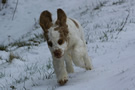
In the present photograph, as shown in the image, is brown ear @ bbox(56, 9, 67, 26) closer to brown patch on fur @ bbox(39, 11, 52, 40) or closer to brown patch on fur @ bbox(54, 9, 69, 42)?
brown patch on fur @ bbox(54, 9, 69, 42)

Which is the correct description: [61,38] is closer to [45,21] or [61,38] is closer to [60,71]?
[45,21]

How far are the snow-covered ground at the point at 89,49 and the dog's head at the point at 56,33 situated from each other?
547 mm

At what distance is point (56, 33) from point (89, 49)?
291 centimetres

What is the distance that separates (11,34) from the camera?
36.3 feet

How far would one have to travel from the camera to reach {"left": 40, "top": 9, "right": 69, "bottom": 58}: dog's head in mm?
3148

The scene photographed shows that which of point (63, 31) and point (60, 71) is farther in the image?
point (60, 71)

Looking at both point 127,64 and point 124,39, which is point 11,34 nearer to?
point 124,39

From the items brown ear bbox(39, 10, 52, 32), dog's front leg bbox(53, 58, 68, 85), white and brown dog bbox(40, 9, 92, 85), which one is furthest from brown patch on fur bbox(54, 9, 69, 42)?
dog's front leg bbox(53, 58, 68, 85)

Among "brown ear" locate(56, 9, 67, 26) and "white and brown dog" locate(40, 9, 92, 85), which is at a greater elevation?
"brown ear" locate(56, 9, 67, 26)

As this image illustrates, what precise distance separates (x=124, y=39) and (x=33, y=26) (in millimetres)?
5761

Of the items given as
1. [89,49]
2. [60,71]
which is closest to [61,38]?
[60,71]

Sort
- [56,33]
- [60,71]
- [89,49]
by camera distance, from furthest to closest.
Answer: [89,49] → [60,71] → [56,33]

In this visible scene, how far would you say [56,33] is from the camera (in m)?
3.15

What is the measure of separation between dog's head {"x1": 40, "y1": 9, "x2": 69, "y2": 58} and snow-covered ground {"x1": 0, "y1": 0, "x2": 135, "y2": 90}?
1.80 ft
